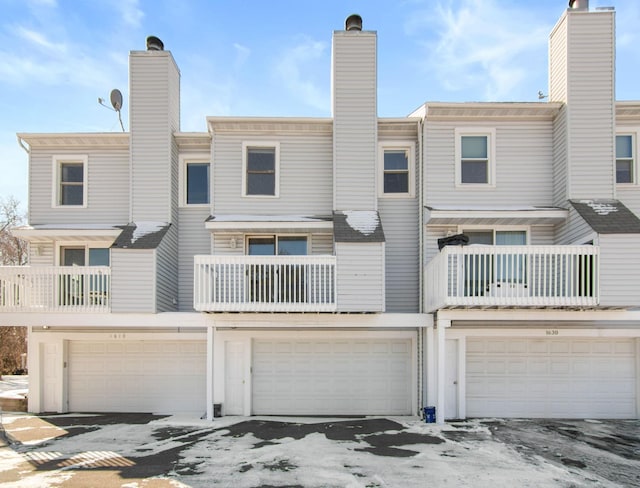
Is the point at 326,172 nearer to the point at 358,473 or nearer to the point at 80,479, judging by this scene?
the point at 358,473

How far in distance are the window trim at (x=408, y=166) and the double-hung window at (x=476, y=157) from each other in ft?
3.96

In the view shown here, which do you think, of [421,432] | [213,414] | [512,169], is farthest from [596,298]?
[213,414]

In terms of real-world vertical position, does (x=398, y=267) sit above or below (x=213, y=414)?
above

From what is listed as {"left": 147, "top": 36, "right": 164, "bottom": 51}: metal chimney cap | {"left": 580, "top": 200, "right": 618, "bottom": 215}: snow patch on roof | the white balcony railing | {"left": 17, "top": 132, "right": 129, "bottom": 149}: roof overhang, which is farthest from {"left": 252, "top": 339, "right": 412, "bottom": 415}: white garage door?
{"left": 147, "top": 36, "right": 164, "bottom": 51}: metal chimney cap

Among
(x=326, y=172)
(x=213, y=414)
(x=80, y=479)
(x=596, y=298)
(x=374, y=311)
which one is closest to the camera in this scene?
(x=80, y=479)

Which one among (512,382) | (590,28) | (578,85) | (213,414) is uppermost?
(590,28)

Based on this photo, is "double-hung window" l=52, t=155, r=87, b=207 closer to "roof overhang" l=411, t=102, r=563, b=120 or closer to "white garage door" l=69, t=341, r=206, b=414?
"white garage door" l=69, t=341, r=206, b=414

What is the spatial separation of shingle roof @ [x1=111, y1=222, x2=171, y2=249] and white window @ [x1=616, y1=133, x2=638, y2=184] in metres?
11.8

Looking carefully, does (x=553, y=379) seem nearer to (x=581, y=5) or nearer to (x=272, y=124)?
(x=581, y=5)

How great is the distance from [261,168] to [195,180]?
1.96m

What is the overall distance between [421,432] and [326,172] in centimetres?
677

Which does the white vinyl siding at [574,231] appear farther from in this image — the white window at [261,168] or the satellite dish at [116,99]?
the satellite dish at [116,99]

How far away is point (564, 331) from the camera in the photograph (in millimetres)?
11633

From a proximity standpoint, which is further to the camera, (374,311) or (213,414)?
(213,414)
